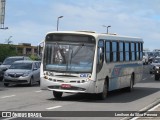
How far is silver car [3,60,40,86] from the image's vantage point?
28719 mm

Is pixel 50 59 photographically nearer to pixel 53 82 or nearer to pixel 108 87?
pixel 53 82

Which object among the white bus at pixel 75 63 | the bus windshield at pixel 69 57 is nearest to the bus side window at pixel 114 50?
the white bus at pixel 75 63

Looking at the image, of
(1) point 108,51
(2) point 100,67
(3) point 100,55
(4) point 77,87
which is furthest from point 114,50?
(4) point 77,87

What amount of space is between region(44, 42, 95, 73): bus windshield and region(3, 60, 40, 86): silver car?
9364 mm

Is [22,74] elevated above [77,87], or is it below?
above

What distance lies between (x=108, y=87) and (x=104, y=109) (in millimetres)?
4589

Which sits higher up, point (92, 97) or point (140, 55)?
point (140, 55)

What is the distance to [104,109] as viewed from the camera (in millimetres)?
16594

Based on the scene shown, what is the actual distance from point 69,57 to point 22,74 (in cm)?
999

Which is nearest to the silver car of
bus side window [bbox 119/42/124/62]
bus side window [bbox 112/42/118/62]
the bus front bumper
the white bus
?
bus side window [bbox 119/42/124/62]

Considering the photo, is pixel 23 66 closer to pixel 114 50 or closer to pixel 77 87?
pixel 114 50

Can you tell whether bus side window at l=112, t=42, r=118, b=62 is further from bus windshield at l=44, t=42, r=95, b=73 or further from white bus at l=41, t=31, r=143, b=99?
bus windshield at l=44, t=42, r=95, b=73

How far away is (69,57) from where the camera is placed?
19.3 meters

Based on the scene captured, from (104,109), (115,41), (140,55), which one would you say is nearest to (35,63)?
(140,55)
